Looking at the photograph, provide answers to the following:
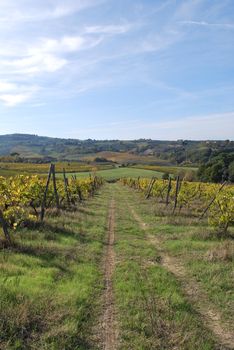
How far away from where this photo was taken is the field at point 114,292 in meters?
6.30

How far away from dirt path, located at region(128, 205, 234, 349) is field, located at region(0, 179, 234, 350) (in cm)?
2

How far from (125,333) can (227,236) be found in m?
10.1

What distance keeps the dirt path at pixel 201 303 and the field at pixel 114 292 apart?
0.06 ft

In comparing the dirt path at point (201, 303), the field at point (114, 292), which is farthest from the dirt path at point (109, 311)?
the dirt path at point (201, 303)

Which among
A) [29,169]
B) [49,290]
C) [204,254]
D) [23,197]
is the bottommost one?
[29,169]

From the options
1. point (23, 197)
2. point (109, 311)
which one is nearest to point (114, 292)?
point (109, 311)

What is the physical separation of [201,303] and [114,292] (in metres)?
1.90

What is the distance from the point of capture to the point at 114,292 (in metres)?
8.59

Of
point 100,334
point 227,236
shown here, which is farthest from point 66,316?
point 227,236

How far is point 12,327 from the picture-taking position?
612 centimetres

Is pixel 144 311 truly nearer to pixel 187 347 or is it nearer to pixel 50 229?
pixel 187 347

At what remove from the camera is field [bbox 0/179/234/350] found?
20.7 ft

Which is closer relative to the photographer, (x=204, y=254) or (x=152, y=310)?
(x=152, y=310)

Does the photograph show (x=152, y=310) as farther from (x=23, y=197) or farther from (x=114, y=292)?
(x=23, y=197)
